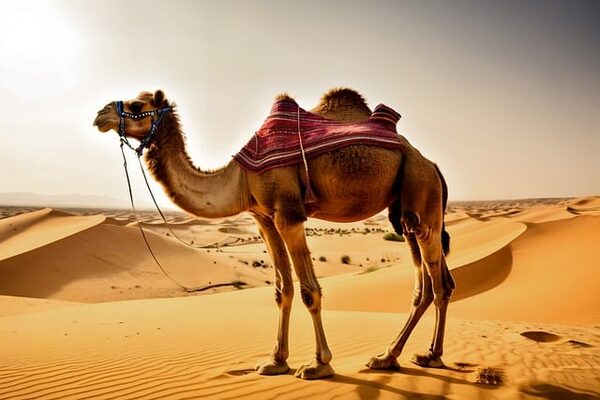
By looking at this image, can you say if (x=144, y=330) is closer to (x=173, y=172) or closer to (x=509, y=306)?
(x=173, y=172)

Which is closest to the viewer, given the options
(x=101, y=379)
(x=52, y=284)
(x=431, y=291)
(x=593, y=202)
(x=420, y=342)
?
(x=101, y=379)

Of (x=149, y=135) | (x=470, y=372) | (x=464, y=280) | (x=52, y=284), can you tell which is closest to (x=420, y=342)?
(x=470, y=372)

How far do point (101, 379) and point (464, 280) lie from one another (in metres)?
10.4

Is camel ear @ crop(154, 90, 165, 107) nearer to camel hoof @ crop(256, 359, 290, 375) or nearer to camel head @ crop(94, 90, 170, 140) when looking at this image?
camel head @ crop(94, 90, 170, 140)

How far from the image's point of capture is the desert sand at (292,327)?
4.33 metres

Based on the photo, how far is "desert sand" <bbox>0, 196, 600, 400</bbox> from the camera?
4332 millimetres

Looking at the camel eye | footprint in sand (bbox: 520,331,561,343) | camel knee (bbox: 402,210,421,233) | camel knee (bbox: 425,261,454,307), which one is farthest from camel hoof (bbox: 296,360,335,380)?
footprint in sand (bbox: 520,331,561,343)

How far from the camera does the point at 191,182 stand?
4.68 meters

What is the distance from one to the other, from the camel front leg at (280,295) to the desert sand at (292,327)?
26cm

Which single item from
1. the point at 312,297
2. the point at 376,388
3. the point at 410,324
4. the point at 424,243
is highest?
the point at 424,243

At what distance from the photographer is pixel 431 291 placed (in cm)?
508

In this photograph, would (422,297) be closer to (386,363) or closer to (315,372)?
(386,363)

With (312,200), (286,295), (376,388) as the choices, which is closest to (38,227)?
(286,295)

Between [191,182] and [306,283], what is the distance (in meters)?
1.62
